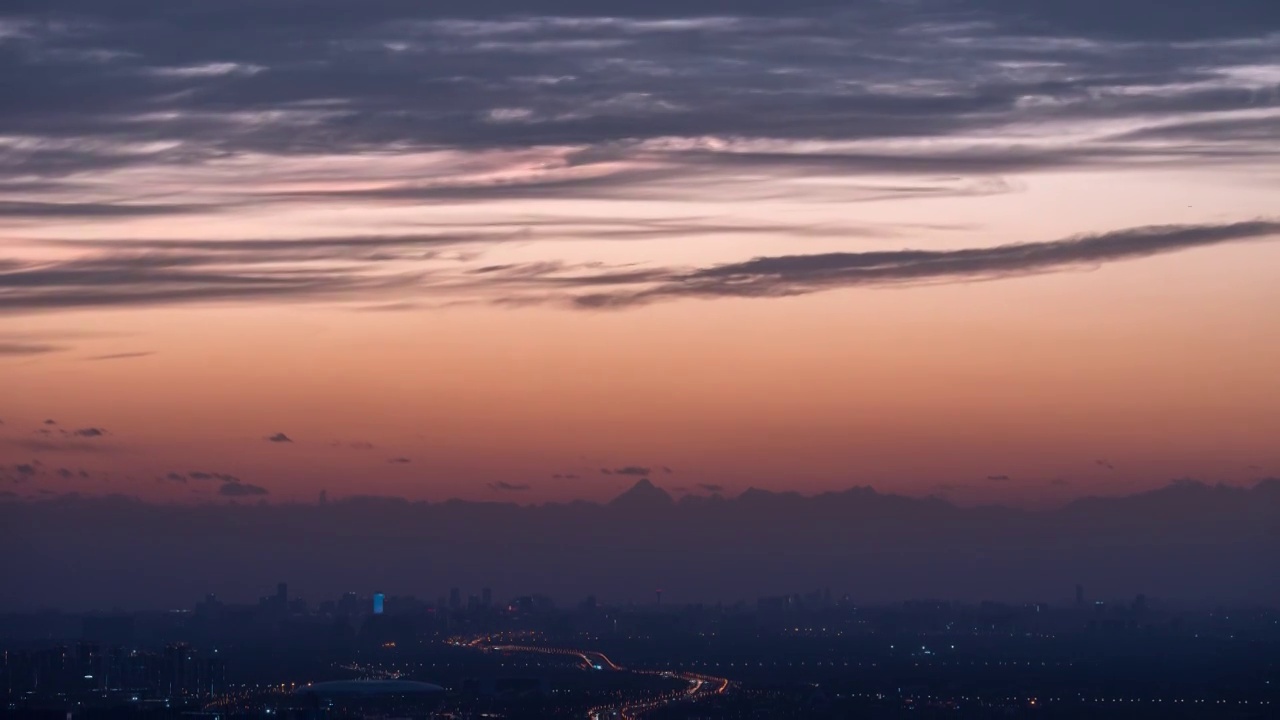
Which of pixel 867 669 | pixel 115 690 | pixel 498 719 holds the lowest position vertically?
pixel 867 669

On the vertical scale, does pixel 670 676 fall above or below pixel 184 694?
Result: below

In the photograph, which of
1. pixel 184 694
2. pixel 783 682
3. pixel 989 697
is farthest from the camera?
pixel 783 682

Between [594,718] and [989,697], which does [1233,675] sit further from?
[594,718]

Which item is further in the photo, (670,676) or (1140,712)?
(670,676)

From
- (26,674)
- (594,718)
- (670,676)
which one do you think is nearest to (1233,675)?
(670,676)

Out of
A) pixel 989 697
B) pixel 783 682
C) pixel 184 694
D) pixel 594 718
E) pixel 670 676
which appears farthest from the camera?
pixel 670 676

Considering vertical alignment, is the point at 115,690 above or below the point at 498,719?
below

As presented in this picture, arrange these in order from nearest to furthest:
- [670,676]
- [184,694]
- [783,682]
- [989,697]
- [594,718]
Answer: [594,718]
[989,697]
[184,694]
[783,682]
[670,676]

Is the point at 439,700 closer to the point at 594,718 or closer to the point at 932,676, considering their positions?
the point at 594,718

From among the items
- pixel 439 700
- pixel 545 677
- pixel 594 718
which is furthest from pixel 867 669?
pixel 594 718

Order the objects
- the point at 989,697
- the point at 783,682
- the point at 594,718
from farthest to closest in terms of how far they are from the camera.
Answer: the point at 783,682 → the point at 989,697 → the point at 594,718
